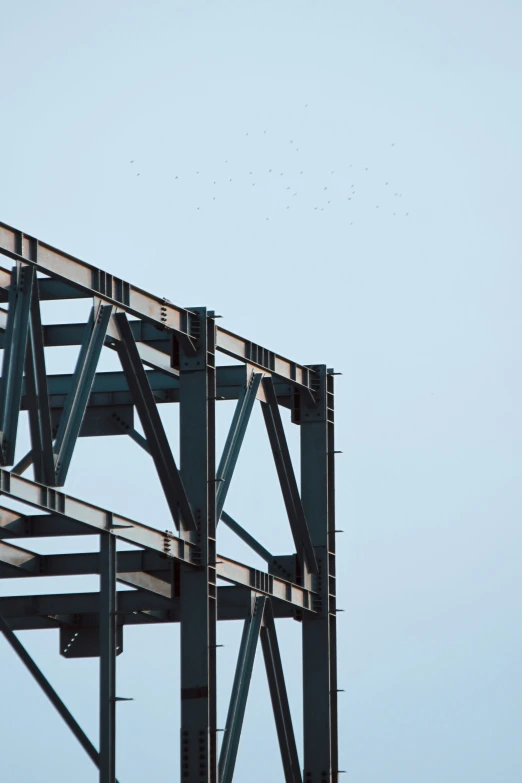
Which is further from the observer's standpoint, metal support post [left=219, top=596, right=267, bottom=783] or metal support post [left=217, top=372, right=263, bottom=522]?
metal support post [left=217, top=372, right=263, bottom=522]

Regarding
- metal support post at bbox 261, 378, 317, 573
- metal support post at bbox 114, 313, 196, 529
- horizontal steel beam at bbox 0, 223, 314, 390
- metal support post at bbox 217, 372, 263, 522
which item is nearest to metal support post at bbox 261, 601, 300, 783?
metal support post at bbox 261, 378, 317, 573

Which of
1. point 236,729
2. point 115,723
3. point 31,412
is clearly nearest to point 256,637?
point 236,729

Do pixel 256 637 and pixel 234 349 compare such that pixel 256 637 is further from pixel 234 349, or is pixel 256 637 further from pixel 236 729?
pixel 234 349

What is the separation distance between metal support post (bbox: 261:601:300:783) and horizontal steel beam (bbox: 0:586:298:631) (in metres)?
0.50

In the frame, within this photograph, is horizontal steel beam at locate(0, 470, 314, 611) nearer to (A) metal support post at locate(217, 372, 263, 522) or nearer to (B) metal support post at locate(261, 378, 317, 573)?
(B) metal support post at locate(261, 378, 317, 573)

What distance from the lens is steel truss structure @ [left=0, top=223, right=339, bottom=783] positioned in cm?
2720

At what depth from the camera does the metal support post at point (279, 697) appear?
112 feet

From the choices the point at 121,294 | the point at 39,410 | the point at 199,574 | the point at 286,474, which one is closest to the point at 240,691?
the point at 199,574

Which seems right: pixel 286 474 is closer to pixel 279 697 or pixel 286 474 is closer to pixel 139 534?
pixel 279 697

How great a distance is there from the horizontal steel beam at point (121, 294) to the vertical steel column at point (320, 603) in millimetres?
1543

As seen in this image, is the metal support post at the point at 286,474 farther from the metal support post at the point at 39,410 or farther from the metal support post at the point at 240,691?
the metal support post at the point at 39,410

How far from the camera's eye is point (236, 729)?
32.6m

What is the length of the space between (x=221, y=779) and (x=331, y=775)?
4.41m

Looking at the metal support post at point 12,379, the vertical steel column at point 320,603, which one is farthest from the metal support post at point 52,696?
the vertical steel column at point 320,603
